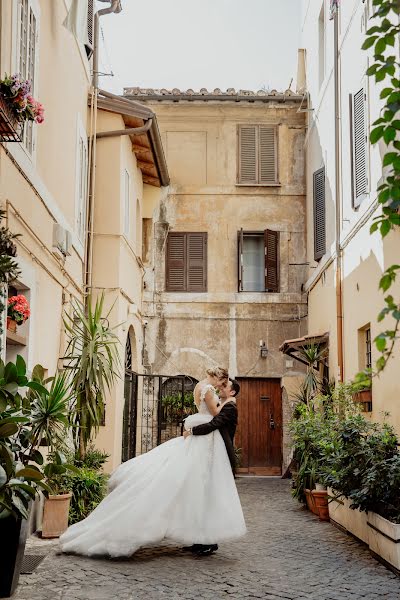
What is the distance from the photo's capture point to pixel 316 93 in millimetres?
16953

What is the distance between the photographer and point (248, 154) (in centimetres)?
1855

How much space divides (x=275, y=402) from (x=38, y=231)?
10.2 m

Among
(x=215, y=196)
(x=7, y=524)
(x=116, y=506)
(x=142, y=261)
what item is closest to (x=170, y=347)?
(x=142, y=261)

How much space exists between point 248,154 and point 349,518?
437 inches

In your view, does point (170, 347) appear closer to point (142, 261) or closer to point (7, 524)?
point (142, 261)

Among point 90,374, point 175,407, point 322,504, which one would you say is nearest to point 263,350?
point 175,407

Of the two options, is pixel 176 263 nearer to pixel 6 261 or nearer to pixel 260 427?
pixel 260 427

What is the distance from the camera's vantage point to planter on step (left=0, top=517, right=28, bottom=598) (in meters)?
5.84

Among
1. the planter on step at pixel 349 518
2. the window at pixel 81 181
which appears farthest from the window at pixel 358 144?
the planter on step at pixel 349 518

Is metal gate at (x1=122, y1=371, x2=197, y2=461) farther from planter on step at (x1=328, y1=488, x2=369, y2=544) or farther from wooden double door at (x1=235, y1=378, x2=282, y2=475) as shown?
planter on step at (x1=328, y1=488, x2=369, y2=544)

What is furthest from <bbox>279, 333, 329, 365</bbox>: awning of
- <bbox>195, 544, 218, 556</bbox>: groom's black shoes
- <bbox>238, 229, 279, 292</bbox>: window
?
<bbox>195, 544, 218, 556</bbox>: groom's black shoes

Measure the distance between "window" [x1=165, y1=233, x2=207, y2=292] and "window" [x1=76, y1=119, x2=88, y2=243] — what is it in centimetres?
535

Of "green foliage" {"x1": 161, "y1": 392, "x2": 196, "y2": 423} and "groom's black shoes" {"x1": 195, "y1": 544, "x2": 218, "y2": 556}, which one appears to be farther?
"green foliage" {"x1": 161, "y1": 392, "x2": 196, "y2": 423}

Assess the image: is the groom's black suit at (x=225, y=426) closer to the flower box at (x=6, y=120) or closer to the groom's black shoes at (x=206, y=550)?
the groom's black shoes at (x=206, y=550)
